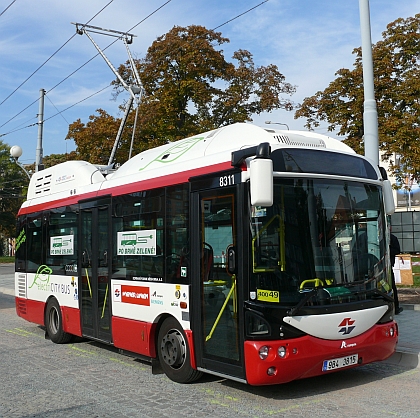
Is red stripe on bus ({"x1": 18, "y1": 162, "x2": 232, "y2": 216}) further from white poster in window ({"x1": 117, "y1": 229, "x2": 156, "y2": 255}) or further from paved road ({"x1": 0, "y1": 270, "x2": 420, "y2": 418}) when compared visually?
paved road ({"x1": 0, "y1": 270, "x2": 420, "y2": 418})

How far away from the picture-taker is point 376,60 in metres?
22.7

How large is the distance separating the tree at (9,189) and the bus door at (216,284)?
58.1 metres

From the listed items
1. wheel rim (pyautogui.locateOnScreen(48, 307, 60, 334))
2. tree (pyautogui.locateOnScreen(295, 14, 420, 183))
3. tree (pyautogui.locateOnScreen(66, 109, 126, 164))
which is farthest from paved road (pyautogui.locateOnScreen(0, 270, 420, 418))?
tree (pyautogui.locateOnScreen(66, 109, 126, 164))

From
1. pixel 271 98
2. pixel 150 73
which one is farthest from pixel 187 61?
pixel 271 98

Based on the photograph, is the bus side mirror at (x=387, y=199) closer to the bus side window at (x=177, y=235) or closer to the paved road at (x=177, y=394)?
the paved road at (x=177, y=394)

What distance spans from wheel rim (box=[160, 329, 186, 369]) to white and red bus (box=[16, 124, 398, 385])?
0.05ft

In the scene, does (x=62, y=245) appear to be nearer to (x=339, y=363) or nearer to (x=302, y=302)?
(x=302, y=302)

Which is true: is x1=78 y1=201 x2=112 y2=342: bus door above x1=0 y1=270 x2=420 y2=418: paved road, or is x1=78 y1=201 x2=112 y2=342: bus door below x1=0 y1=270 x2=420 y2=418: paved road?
above

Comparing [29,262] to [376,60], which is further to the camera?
[376,60]

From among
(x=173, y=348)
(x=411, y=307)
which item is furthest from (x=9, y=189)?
(x=173, y=348)

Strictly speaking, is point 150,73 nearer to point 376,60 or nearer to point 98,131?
point 98,131

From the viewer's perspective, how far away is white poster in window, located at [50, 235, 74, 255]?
10539mm

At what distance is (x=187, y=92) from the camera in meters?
26.0

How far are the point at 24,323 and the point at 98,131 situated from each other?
503 inches
